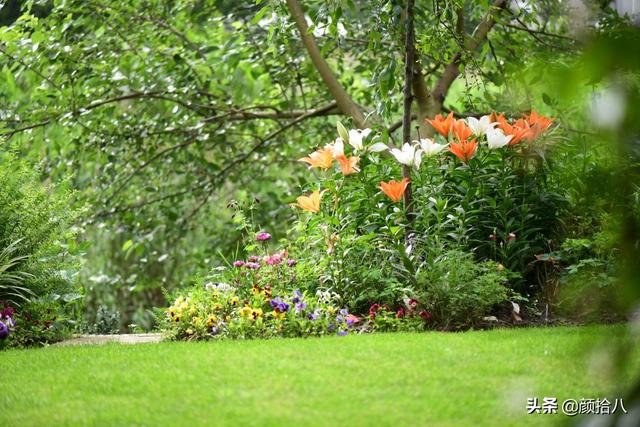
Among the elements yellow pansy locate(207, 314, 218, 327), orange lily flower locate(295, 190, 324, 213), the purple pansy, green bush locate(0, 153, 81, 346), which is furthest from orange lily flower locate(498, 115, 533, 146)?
the purple pansy

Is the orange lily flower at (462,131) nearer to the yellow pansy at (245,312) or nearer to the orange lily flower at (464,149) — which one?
the orange lily flower at (464,149)

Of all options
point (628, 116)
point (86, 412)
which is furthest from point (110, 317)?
point (628, 116)

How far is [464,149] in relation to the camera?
4770 mm

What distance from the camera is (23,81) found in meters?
9.55

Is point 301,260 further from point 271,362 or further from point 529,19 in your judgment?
point 529,19

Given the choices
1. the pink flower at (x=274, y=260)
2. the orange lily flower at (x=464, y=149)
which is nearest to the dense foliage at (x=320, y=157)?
the orange lily flower at (x=464, y=149)

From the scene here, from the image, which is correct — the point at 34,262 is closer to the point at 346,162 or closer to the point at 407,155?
the point at 346,162

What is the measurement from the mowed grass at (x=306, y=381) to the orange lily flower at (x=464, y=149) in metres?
1.18

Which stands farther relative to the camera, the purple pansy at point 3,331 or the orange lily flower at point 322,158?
the orange lily flower at point 322,158

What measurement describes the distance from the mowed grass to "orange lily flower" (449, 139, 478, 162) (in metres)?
1.18

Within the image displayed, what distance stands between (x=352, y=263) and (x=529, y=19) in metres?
2.34

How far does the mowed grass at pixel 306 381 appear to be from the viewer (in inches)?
110

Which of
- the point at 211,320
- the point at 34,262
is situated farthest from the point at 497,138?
the point at 34,262

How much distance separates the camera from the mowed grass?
2787 millimetres
